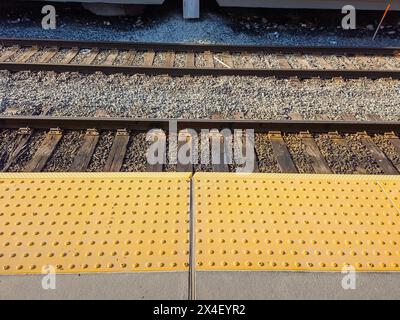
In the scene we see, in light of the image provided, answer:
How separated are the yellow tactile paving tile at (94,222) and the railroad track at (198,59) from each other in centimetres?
382

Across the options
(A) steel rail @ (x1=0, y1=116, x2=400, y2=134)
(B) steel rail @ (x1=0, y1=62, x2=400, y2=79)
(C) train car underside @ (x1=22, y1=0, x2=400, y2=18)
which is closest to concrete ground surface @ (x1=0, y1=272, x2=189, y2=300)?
(A) steel rail @ (x1=0, y1=116, x2=400, y2=134)

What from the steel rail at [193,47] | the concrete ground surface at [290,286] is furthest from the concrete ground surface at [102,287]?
the steel rail at [193,47]

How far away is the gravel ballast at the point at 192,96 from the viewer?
5.29 meters

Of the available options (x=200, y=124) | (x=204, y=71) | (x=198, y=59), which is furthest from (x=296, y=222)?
(x=198, y=59)

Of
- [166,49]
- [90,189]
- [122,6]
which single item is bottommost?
[90,189]

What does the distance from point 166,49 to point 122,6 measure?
292 centimetres

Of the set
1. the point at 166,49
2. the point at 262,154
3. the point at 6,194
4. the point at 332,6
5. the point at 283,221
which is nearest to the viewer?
the point at 283,221

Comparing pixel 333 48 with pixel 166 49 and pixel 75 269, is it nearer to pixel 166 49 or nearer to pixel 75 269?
pixel 166 49

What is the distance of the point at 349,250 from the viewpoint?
2.58 m

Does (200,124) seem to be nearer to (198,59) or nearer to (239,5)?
(198,59)

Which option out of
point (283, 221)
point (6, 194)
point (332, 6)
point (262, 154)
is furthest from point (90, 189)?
point (332, 6)

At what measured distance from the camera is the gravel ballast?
5.29 meters

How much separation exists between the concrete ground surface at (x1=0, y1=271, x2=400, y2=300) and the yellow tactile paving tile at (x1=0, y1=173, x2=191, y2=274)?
0.26 feet

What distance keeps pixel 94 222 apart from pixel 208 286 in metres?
1.13
